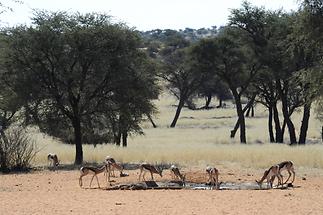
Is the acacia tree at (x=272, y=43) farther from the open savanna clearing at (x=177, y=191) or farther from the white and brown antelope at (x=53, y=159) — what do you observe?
the white and brown antelope at (x=53, y=159)

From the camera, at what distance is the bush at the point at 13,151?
27547mm

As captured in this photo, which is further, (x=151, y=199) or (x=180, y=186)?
(x=180, y=186)

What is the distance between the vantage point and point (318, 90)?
2627 centimetres

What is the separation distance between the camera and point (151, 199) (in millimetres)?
17578

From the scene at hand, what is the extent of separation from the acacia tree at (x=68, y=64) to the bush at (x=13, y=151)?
7.61ft

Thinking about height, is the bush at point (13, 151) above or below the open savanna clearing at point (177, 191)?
above

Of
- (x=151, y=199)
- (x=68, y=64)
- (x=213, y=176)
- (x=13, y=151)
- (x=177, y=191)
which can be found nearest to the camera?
(x=151, y=199)

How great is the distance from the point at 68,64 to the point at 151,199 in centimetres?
1483

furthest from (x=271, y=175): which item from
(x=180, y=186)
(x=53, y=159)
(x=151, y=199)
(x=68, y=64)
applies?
(x=68, y=64)

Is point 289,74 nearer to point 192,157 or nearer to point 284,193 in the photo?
point 192,157

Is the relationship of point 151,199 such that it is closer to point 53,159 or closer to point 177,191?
point 177,191

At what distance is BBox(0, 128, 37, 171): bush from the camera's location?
27.5m

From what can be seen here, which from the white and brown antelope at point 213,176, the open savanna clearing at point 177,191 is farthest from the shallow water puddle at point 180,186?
the open savanna clearing at point 177,191

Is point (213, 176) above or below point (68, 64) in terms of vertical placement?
below
